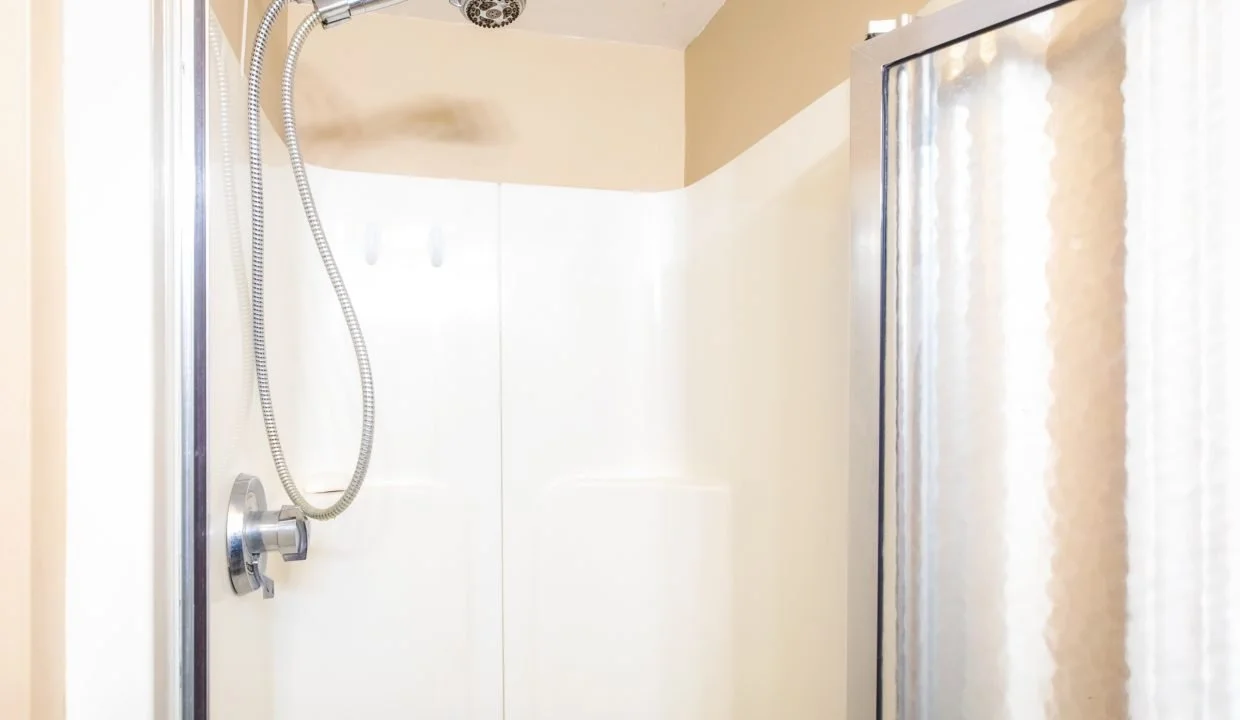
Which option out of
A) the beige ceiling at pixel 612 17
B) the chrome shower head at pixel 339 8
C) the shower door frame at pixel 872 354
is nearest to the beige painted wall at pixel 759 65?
the beige ceiling at pixel 612 17

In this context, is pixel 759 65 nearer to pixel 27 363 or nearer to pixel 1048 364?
pixel 1048 364

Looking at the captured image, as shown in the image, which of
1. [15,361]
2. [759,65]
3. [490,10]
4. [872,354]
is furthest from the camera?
[759,65]

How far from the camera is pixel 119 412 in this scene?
1.95 ft

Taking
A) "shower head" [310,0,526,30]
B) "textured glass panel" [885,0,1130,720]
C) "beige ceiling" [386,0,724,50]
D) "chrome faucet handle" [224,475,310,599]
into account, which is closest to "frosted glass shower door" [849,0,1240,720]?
"textured glass panel" [885,0,1130,720]

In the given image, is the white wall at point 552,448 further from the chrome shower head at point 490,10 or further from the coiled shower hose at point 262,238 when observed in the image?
the chrome shower head at point 490,10

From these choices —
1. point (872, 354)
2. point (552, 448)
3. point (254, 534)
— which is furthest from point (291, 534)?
point (872, 354)

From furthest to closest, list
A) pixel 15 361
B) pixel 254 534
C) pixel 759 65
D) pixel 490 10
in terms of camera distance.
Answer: pixel 759 65, pixel 490 10, pixel 254 534, pixel 15 361

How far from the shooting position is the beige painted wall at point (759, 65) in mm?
1147

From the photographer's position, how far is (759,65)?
1.44m

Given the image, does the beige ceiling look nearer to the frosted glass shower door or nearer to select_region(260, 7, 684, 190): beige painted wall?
select_region(260, 7, 684, 190): beige painted wall

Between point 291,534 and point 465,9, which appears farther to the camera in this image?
point 465,9

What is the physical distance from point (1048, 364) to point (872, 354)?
0.14 metres

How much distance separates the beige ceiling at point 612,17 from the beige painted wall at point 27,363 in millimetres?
1160

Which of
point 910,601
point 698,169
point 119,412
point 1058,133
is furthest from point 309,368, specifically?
point 1058,133
